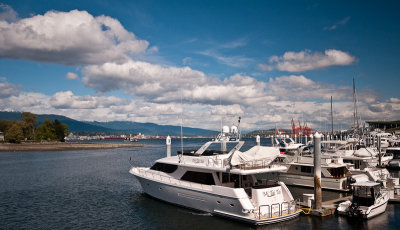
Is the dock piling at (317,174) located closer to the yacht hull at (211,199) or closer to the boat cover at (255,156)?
the yacht hull at (211,199)

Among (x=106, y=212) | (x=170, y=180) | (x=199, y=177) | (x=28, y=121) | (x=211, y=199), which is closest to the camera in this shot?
(x=211, y=199)

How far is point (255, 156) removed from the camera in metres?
17.1

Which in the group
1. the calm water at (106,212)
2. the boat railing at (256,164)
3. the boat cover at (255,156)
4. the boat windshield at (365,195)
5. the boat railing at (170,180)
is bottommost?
the calm water at (106,212)

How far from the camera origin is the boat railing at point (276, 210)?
15477 mm

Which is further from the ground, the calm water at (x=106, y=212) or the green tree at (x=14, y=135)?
the green tree at (x=14, y=135)

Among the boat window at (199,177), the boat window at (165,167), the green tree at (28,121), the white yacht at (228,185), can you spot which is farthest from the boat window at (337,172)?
the green tree at (28,121)

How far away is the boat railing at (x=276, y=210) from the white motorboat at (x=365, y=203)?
2.92 m

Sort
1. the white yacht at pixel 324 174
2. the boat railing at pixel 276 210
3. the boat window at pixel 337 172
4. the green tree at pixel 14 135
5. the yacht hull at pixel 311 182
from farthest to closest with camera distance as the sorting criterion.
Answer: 1. the green tree at pixel 14 135
2. the boat window at pixel 337 172
3. the white yacht at pixel 324 174
4. the yacht hull at pixel 311 182
5. the boat railing at pixel 276 210

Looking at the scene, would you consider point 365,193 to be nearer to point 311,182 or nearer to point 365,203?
point 365,203

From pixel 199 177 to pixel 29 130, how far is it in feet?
354

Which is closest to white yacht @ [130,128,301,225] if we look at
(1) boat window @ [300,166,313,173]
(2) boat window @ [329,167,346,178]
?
(2) boat window @ [329,167,346,178]

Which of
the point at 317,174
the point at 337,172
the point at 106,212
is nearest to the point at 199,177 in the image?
the point at 106,212

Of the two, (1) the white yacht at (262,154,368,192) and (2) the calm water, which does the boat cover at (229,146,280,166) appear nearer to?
(2) the calm water

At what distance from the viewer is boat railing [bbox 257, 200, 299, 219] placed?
1548 cm
